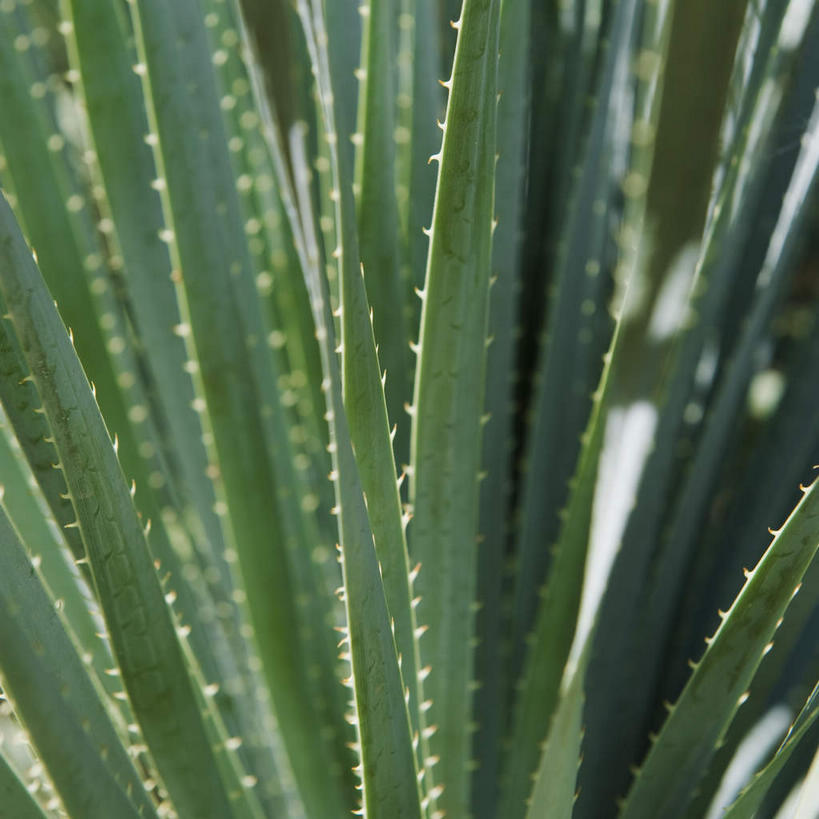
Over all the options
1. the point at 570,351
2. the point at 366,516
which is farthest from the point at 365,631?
the point at 570,351

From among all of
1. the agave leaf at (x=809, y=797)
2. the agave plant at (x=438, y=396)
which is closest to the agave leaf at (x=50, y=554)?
the agave plant at (x=438, y=396)

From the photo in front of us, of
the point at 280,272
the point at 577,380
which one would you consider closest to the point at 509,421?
the point at 577,380

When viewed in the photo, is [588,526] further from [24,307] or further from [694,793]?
[24,307]

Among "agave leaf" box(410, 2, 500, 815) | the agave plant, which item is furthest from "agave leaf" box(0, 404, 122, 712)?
"agave leaf" box(410, 2, 500, 815)

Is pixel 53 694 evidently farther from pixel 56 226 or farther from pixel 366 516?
pixel 56 226

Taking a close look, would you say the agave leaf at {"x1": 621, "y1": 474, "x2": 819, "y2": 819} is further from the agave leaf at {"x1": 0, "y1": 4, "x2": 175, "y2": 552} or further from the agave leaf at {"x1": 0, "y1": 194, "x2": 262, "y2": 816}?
the agave leaf at {"x1": 0, "y1": 4, "x2": 175, "y2": 552}

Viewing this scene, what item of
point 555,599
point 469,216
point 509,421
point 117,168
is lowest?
point 555,599
